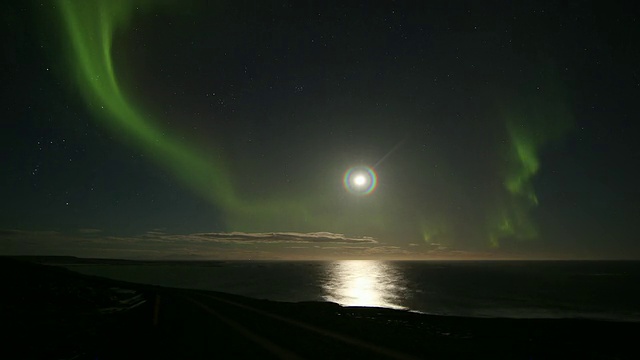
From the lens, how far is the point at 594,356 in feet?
47.9

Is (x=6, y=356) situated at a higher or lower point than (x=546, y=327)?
higher

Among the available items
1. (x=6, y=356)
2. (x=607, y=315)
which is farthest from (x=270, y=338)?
(x=607, y=315)

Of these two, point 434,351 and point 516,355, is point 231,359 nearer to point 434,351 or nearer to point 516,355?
point 434,351

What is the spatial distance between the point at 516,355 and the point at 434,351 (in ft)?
10.5

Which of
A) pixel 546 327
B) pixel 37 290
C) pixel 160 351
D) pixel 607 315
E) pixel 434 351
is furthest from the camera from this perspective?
pixel 607 315

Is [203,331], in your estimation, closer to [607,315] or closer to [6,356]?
[6,356]

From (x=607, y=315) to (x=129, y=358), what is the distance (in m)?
48.9

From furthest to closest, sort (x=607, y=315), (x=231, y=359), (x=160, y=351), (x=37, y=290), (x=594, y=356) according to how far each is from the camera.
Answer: (x=607, y=315) → (x=37, y=290) → (x=594, y=356) → (x=160, y=351) → (x=231, y=359)

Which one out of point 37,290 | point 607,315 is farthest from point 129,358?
point 607,315

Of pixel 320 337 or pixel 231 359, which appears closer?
pixel 231 359

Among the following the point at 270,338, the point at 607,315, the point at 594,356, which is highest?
the point at 270,338

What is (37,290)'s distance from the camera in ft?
102

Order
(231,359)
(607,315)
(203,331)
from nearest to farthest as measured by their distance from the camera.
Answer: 1. (231,359)
2. (203,331)
3. (607,315)

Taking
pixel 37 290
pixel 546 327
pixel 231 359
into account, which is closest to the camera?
pixel 231 359
